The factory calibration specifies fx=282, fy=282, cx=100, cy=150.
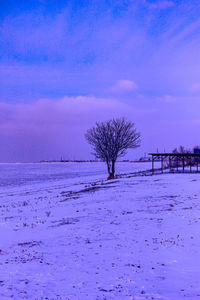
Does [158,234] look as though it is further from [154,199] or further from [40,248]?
[154,199]

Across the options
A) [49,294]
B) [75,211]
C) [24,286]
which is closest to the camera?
[49,294]

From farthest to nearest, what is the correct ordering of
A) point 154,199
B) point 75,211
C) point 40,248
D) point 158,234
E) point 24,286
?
point 154,199 → point 75,211 → point 158,234 → point 40,248 → point 24,286

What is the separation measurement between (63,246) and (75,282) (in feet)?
9.99

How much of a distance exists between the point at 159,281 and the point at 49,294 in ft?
8.45

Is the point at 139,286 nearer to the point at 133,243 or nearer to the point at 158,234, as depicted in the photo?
the point at 133,243

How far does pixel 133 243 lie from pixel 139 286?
3233 mm

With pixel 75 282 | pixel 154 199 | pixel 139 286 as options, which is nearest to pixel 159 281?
pixel 139 286

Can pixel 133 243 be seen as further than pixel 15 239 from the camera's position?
No

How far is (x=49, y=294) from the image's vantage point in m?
6.20

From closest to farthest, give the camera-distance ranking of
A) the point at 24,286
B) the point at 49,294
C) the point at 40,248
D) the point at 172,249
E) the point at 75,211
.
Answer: the point at 49,294 < the point at 24,286 < the point at 172,249 < the point at 40,248 < the point at 75,211

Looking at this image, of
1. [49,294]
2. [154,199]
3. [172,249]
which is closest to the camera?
[49,294]

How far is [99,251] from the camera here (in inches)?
358

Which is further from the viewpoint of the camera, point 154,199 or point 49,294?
point 154,199

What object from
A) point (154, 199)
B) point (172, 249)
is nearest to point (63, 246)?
point (172, 249)
